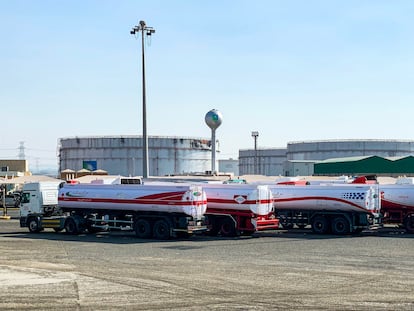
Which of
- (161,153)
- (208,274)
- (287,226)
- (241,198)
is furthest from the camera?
(161,153)

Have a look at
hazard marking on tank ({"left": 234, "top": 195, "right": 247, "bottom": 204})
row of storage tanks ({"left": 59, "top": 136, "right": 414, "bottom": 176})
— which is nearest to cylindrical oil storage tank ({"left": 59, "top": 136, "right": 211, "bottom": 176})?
row of storage tanks ({"left": 59, "top": 136, "right": 414, "bottom": 176})

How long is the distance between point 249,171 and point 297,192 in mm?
100586

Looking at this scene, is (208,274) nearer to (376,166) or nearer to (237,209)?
(237,209)

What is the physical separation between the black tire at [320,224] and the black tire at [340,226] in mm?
416

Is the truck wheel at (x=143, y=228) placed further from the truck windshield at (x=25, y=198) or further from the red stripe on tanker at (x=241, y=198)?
the truck windshield at (x=25, y=198)

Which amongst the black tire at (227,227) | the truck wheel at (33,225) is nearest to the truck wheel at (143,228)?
the black tire at (227,227)

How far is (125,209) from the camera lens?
1321 inches

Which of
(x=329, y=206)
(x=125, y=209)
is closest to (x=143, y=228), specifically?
(x=125, y=209)

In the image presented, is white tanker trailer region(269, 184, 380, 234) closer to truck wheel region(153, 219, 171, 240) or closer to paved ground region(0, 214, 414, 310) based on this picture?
paved ground region(0, 214, 414, 310)

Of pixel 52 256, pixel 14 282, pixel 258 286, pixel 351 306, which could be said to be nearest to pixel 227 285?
pixel 258 286

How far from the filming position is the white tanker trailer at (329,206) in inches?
1350

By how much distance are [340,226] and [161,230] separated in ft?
32.7

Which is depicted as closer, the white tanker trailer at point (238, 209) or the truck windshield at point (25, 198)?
the white tanker trailer at point (238, 209)

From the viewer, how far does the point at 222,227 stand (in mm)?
33469
